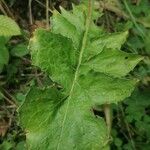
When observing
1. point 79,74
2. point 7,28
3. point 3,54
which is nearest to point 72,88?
point 79,74

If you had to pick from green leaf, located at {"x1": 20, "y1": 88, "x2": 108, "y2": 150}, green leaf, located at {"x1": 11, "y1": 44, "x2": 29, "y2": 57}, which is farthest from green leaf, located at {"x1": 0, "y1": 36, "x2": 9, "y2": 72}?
green leaf, located at {"x1": 20, "y1": 88, "x2": 108, "y2": 150}

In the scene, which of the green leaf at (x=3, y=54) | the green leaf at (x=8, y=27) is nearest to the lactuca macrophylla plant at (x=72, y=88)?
the green leaf at (x=8, y=27)

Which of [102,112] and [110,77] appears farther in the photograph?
[102,112]

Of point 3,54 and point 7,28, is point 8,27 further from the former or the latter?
point 3,54

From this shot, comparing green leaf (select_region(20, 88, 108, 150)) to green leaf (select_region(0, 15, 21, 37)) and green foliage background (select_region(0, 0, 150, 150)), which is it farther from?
green leaf (select_region(0, 15, 21, 37))

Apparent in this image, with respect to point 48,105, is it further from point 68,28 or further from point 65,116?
point 68,28

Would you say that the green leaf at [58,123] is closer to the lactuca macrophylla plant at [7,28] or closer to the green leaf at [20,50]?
the lactuca macrophylla plant at [7,28]

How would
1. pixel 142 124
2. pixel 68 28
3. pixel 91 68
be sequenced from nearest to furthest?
pixel 91 68 → pixel 68 28 → pixel 142 124

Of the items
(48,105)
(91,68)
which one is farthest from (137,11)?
(48,105)
